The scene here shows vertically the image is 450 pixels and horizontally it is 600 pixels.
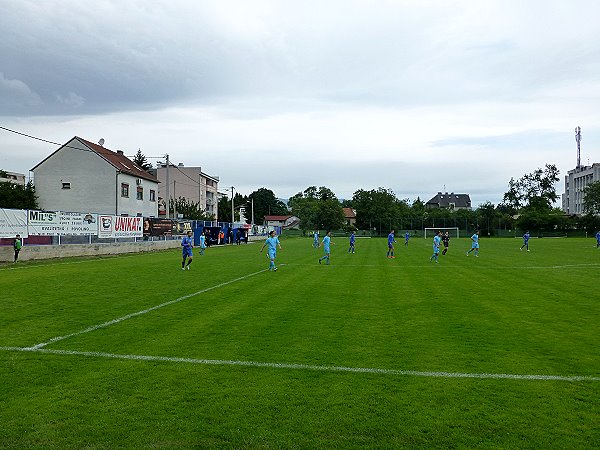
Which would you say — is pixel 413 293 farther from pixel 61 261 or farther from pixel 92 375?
pixel 61 261

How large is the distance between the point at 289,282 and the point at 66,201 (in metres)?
40.5

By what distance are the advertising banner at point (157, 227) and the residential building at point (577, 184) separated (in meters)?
107

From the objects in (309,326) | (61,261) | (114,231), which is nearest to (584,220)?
(114,231)

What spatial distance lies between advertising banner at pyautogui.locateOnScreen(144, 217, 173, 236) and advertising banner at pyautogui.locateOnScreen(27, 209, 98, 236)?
7.54 meters

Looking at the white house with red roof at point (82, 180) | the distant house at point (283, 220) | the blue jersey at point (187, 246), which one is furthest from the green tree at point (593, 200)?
the blue jersey at point (187, 246)

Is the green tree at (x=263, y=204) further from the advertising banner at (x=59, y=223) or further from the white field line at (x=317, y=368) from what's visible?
the white field line at (x=317, y=368)

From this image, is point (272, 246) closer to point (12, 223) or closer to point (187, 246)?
point (187, 246)

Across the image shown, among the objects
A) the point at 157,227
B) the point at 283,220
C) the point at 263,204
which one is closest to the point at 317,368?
the point at 157,227

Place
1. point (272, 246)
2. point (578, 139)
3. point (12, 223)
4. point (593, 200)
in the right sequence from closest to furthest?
point (272, 246), point (12, 223), point (593, 200), point (578, 139)

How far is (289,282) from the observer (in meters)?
17.8

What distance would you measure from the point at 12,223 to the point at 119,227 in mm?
10892

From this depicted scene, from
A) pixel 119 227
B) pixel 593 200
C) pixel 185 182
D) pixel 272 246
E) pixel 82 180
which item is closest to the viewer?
pixel 272 246

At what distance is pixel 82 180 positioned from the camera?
50188mm

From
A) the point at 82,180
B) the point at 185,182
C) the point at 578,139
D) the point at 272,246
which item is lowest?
the point at 272,246
